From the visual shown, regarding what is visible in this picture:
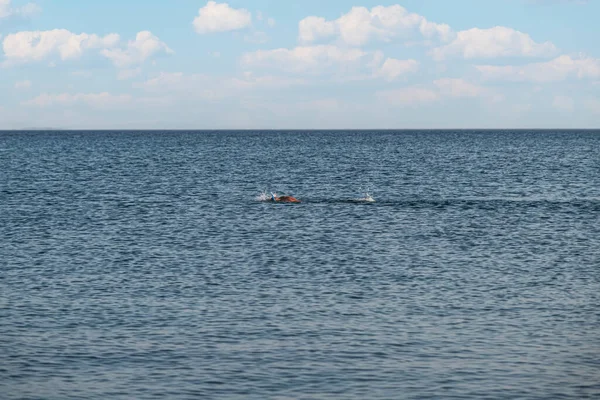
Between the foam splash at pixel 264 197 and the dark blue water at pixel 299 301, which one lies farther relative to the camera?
the foam splash at pixel 264 197

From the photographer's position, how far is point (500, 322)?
3250 cm

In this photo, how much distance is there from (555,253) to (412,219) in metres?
17.2

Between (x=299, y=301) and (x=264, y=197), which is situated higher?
(x=264, y=197)

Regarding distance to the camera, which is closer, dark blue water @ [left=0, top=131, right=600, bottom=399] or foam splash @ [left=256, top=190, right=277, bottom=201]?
dark blue water @ [left=0, top=131, right=600, bottom=399]

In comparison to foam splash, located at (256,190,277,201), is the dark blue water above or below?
below

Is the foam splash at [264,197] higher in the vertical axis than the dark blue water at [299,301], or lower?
higher

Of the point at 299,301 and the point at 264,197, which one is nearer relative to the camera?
the point at 299,301

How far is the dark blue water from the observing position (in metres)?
26.0

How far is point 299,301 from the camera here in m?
35.6

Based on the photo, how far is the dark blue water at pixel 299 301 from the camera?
2595 cm

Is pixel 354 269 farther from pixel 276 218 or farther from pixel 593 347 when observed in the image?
pixel 276 218

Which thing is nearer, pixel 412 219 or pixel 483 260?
pixel 483 260

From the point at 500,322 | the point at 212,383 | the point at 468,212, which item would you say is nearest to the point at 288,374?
the point at 212,383

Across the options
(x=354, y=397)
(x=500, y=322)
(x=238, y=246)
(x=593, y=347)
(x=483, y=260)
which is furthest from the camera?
(x=238, y=246)
